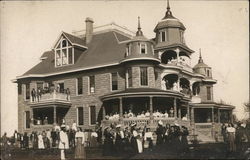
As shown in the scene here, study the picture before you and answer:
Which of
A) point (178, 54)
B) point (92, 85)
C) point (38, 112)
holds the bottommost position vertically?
point (38, 112)

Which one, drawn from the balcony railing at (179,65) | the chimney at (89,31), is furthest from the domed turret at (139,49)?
the chimney at (89,31)

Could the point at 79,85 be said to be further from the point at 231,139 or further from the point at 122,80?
the point at 231,139

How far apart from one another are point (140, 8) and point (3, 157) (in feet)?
30.9

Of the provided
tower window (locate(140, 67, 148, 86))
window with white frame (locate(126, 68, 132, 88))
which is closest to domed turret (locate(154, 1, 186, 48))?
tower window (locate(140, 67, 148, 86))

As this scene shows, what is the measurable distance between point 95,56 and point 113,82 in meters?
2.90

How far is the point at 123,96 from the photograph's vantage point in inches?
885

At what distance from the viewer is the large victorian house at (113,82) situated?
79.1 feet

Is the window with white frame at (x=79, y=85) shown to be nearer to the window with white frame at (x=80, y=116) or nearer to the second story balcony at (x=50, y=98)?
the second story balcony at (x=50, y=98)

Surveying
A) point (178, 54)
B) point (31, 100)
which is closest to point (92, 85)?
point (31, 100)

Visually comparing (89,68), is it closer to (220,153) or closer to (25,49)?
(25,49)

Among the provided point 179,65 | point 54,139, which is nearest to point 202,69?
point 179,65

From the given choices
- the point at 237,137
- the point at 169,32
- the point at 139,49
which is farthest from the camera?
the point at 169,32

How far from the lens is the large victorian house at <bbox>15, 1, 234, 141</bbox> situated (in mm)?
24109

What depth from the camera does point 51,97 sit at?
26.6 metres
